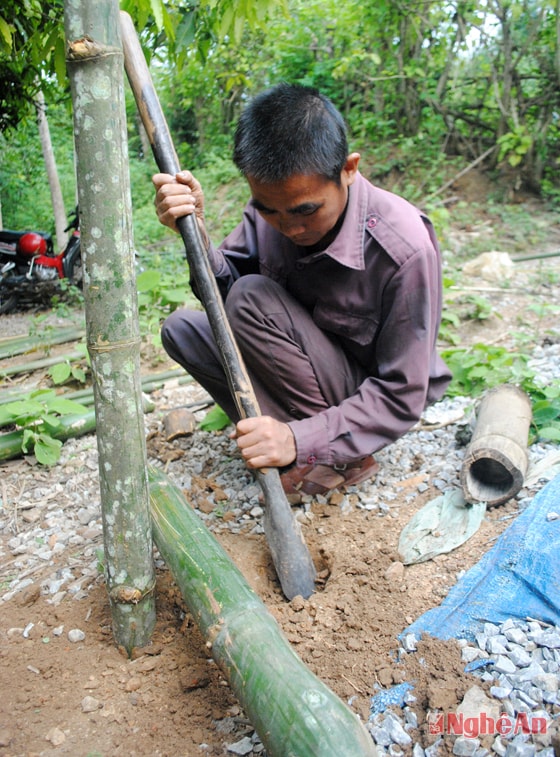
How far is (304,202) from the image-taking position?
2.01 m

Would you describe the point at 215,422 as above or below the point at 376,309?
below

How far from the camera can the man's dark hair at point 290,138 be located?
1.94 meters

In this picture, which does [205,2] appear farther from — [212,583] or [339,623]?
[339,623]

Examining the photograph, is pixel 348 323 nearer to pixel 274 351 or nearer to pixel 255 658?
pixel 274 351

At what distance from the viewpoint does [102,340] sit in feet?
4.93

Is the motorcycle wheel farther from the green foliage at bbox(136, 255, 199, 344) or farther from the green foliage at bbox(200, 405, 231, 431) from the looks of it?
the green foliage at bbox(200, 405, 231, 431)

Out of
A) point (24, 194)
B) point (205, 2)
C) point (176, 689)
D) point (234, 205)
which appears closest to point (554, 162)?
point (234, 205)

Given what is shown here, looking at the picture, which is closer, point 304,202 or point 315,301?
point 304,202

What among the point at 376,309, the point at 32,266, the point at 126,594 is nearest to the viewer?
the point at 126,594

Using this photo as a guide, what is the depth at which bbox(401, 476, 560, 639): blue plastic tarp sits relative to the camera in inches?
64.8
